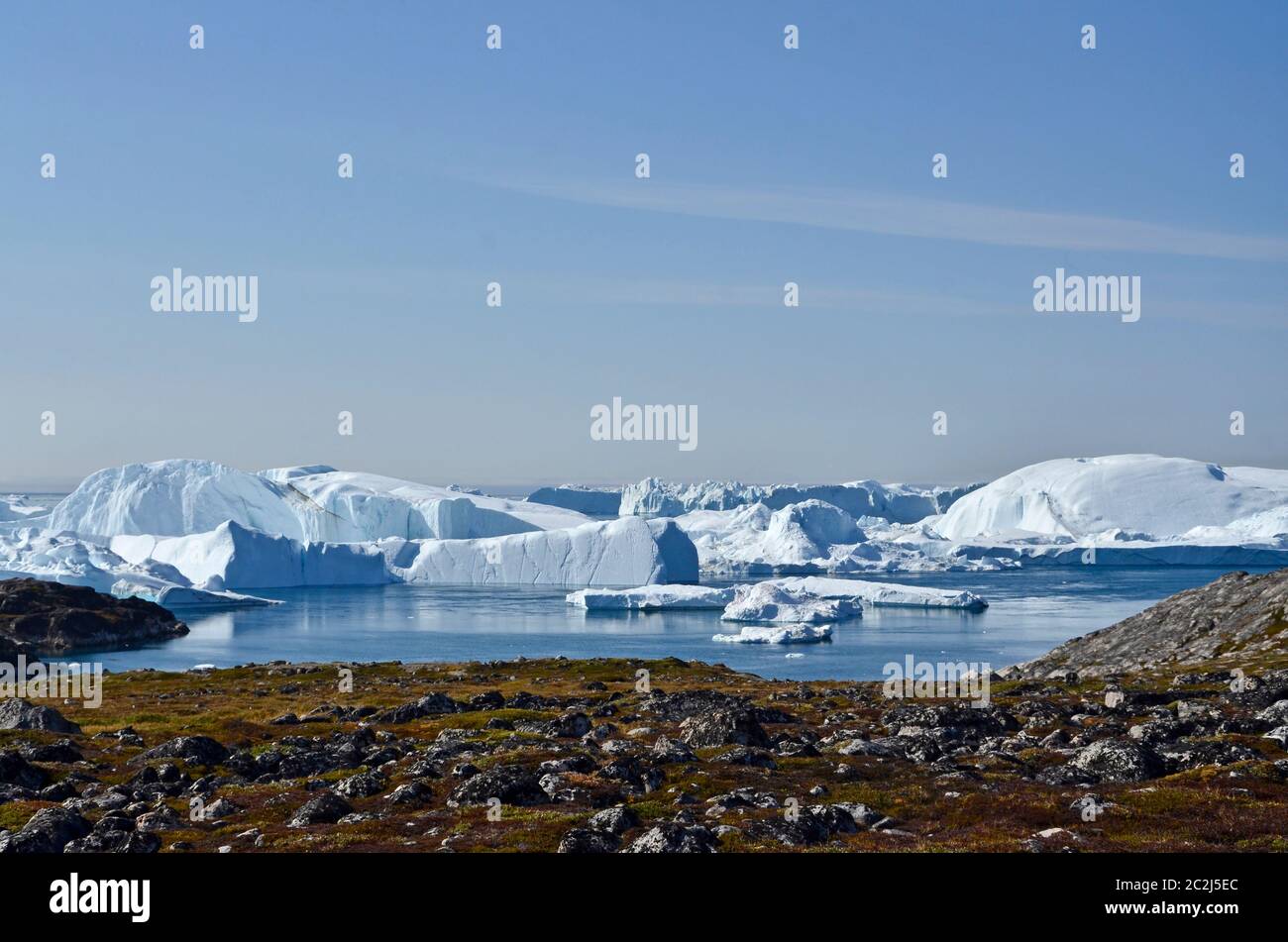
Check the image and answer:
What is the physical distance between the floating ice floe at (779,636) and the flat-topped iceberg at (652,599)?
3225 centimetres

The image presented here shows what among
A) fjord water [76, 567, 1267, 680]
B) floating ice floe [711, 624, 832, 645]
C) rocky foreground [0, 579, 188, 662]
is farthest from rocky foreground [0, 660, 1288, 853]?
rocky foreground [0, 579, 188, 662]

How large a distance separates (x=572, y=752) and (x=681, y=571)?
144749 millimetres

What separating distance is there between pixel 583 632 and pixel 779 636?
70.7 ft

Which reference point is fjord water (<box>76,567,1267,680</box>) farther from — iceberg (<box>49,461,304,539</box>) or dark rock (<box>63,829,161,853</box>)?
dark rock (<box>63,829,161,853</box>)

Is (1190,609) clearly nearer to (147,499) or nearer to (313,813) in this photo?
(313,813)

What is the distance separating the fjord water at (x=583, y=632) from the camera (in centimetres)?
9869

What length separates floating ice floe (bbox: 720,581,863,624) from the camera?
120 metres

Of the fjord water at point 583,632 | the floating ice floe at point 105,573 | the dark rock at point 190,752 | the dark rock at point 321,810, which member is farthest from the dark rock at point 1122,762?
the floating ice floe at point 105,573

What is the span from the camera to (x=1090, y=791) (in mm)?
21781

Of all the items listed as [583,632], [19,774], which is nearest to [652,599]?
[583,632]

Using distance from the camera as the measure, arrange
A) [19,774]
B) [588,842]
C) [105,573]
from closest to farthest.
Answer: [588,842] < [19,774] < [105,573]

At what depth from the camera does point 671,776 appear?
81.0 feet

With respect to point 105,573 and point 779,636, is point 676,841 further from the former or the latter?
point 105,573
